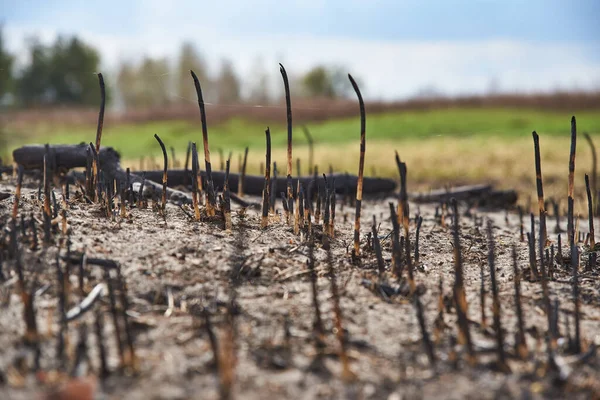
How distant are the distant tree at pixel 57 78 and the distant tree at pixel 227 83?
2165cm

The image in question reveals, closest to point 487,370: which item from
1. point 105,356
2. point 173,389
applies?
point 173,389

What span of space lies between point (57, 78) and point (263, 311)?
60.4 m

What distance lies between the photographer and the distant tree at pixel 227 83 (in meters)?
78.5

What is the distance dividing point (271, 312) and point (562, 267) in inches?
114

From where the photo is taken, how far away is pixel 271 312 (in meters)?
3.76

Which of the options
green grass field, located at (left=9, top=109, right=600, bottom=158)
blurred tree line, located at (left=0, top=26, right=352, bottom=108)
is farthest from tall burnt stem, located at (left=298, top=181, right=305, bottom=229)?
blurred tree line, located at (left=0, top=26, right=352, bottom=108)

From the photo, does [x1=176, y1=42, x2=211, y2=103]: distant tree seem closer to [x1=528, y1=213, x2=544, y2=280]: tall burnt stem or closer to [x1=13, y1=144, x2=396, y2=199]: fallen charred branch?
[x1=13, y1=144, x2=396, y2=199]: fallen charred branch

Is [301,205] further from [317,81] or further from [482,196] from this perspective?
[317,81]

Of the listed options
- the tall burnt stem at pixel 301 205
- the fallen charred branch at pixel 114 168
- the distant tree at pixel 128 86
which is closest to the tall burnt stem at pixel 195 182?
the tall burnt stem at pixel 301 205

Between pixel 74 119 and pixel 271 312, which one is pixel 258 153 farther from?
pixel 74 119

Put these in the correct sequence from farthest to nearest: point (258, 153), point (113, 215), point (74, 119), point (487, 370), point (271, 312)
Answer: point (74, 119), point (258, 153), point (113, 215), point (271, 312), point (487, 370)

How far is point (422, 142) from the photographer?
1853 centimetres

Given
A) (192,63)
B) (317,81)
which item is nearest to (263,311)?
(317,81)

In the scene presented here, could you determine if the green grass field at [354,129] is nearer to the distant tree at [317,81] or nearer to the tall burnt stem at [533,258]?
the tall burnt stem at [533,258]
